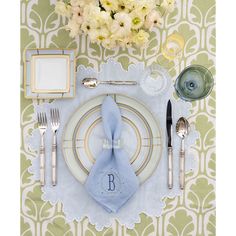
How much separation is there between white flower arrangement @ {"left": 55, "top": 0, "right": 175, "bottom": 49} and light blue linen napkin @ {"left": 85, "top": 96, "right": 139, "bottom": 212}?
23 centimetres

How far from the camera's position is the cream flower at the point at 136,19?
3.96 feet

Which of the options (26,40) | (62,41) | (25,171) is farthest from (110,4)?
(25,171)

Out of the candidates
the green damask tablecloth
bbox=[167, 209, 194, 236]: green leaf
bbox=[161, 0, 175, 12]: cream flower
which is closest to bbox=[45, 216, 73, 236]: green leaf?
the green damask tablecloth

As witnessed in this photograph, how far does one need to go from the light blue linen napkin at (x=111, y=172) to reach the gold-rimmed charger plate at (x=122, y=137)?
0.03 m

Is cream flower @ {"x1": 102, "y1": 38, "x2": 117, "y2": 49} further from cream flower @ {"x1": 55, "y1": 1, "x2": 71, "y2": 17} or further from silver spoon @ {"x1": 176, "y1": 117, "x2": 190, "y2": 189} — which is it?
silver spoon @ {"x1": 176, "y1": 117, "x2": 190, "y2": 189}

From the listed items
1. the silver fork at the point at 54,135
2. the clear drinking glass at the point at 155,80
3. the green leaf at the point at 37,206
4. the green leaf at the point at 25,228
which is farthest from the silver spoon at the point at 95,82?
the green leaf at the point at 25,228

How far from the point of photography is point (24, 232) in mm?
1386

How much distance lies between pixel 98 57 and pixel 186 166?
19.7 inches

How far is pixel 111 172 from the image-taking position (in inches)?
53.9

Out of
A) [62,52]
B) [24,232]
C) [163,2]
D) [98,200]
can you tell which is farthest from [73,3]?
[24,232]

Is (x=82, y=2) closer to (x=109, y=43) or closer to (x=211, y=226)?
(x=109, y=43)

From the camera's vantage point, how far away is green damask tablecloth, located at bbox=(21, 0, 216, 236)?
1382 millimetres

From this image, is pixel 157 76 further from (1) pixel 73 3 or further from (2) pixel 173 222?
(2) pixel 173 222

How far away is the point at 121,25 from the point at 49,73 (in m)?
0.33
